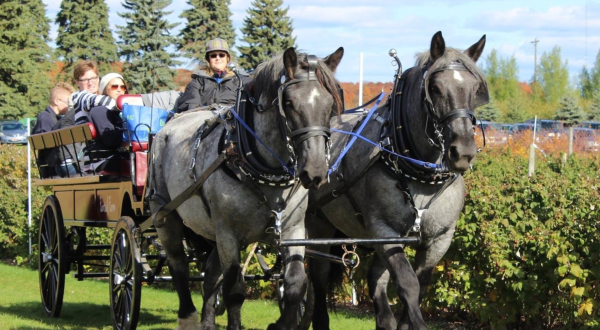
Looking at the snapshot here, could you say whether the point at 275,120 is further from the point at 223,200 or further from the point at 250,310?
the point at 250,310

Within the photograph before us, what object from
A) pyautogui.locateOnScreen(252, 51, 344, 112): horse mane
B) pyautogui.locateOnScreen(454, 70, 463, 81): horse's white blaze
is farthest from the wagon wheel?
pyautogui.locateOnScreen(454, 70, 463, 81): horse's white blaze

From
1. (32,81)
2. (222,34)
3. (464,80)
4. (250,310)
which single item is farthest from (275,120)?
(32,81)

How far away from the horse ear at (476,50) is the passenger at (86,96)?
12.9 feet

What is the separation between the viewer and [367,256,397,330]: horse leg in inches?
220

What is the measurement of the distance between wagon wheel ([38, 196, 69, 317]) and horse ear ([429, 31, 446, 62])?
187 inches

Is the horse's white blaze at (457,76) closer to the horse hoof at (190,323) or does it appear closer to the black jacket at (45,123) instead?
the horse hoof at (190,323)

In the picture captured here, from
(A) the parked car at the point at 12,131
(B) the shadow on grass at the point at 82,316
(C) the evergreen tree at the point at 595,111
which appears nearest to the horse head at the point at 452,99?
(B) the shadow on grass at the point at 82,316

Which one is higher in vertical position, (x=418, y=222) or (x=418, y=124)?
(x=418, y=124)

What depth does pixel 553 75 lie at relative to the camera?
6500 cm

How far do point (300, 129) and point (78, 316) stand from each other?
16.2 feet

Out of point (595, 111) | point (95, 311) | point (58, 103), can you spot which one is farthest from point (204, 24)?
point (95, 311)

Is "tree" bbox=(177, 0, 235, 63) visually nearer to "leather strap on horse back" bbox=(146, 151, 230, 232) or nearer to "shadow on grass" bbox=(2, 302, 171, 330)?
"shadow on grass" bbox=(2, 302, 171, 330)

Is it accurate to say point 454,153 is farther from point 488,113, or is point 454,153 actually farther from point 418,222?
point 488,113

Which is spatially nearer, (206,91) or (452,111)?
(452,111)
